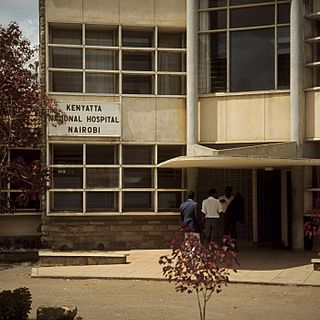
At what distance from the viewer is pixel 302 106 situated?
58.7ft

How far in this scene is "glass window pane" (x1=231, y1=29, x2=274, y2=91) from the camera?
1842 cm

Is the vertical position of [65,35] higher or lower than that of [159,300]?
higher

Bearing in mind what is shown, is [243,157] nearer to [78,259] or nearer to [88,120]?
[78,259]

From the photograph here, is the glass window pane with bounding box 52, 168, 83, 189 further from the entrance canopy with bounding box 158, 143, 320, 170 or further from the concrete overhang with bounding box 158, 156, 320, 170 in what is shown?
the concrete overhang with bounding box 158, 156, 320, 170

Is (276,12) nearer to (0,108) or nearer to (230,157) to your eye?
(230,157)

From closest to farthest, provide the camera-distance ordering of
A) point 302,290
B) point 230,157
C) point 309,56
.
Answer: point 302,290 < point 230,157 < point 309,56

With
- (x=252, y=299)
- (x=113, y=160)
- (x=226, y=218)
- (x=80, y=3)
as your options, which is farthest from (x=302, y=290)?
(x=80, y=3)

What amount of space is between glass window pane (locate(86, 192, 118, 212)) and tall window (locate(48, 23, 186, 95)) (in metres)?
2.75

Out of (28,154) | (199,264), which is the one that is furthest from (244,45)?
(199,264)

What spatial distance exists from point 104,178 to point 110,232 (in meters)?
1.44

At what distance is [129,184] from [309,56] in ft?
18.9

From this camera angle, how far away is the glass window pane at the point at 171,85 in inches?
766

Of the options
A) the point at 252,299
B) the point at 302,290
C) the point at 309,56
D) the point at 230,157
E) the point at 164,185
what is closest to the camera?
the point at 252,299

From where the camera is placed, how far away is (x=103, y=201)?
19.1 m
